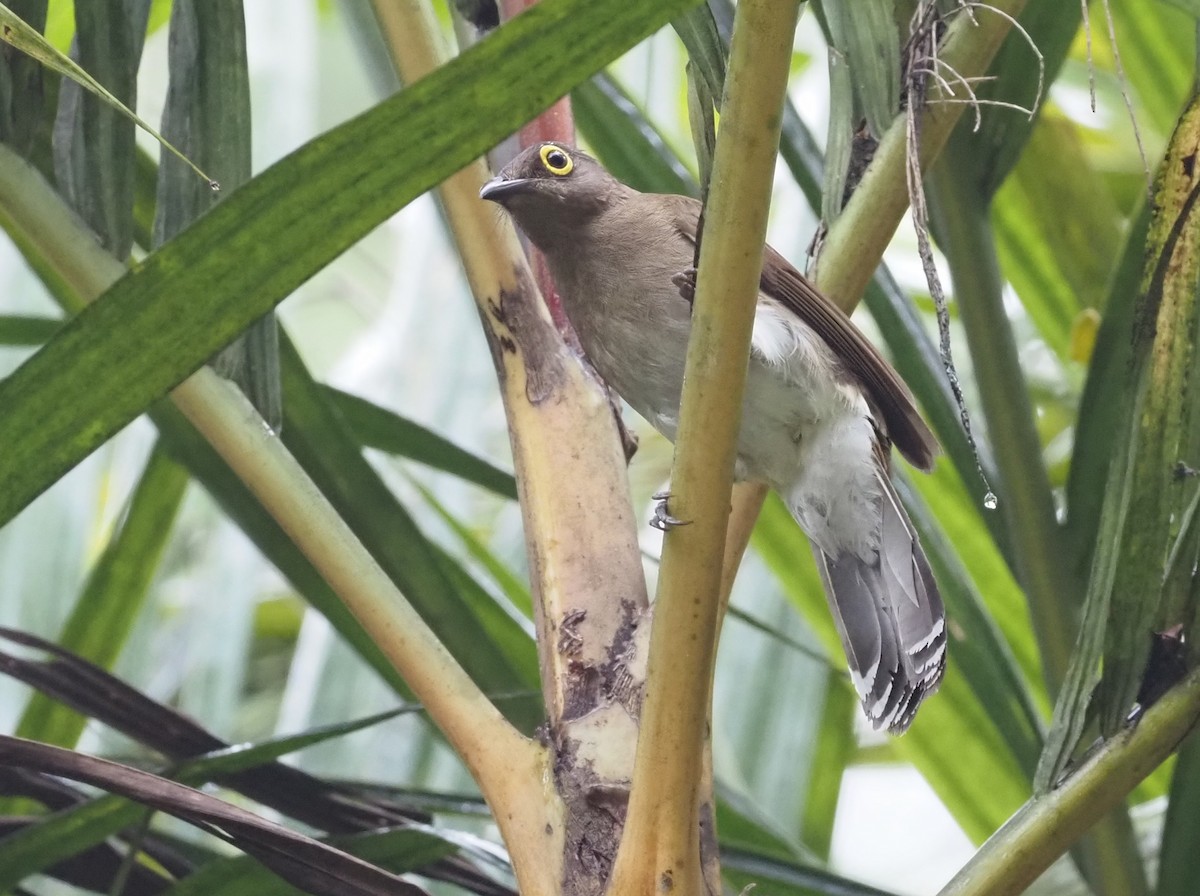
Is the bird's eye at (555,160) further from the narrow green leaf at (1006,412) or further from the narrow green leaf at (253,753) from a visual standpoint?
the narrow green leaf at (253,753)

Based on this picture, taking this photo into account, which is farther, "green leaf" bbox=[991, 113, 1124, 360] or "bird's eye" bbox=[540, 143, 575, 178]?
"green leaf" bbox=[991, 113, 1124, 360]

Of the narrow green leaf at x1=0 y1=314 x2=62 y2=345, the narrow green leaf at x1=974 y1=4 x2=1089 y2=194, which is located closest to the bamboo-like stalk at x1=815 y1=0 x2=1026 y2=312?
the narrow green leaf at x1=974 y1=4 x2=1089 y2=194

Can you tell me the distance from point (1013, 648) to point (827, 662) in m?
0.30

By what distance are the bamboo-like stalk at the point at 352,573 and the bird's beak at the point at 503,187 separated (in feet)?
1.97

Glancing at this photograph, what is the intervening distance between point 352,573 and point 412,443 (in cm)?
46

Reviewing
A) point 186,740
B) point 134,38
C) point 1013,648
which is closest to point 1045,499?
point 1013,648

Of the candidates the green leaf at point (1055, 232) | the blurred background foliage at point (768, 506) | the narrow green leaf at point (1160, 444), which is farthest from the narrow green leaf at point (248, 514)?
the green leaf at point (1055, 232)

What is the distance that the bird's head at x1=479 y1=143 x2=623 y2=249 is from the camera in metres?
2.01

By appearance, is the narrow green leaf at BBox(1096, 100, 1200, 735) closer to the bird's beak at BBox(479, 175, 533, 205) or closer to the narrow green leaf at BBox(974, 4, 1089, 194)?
the narrow green leaf at BBox(974, 4, 1089, 194)

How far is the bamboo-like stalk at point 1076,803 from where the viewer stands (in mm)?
1276

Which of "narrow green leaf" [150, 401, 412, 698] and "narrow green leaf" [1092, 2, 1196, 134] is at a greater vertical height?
"narrow green leaf" [1092, 2, 1196, 134]

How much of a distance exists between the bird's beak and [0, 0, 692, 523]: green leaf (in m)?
0.89

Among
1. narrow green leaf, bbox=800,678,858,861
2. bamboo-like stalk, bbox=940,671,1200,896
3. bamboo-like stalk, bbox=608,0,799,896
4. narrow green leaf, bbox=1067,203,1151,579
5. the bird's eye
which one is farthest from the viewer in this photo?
narrow green leaf, bbox=800,678,858,861

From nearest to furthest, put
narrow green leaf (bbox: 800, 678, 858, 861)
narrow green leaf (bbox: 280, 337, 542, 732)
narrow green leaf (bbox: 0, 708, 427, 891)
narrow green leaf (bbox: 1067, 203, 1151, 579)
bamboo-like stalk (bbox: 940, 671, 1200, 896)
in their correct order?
bamboo-like stalk (bbox: 940, 671, 1200, 896) → narrow green leaf (bbox: 0, 708, 427, 891) → narrow green leaf (bbox: 280, 337, 542, 732) → narrow green leaf (bbox: 1067, 203, 1151, 579) → narrow green leaf (bbox: 800, 678, 858, 861)
